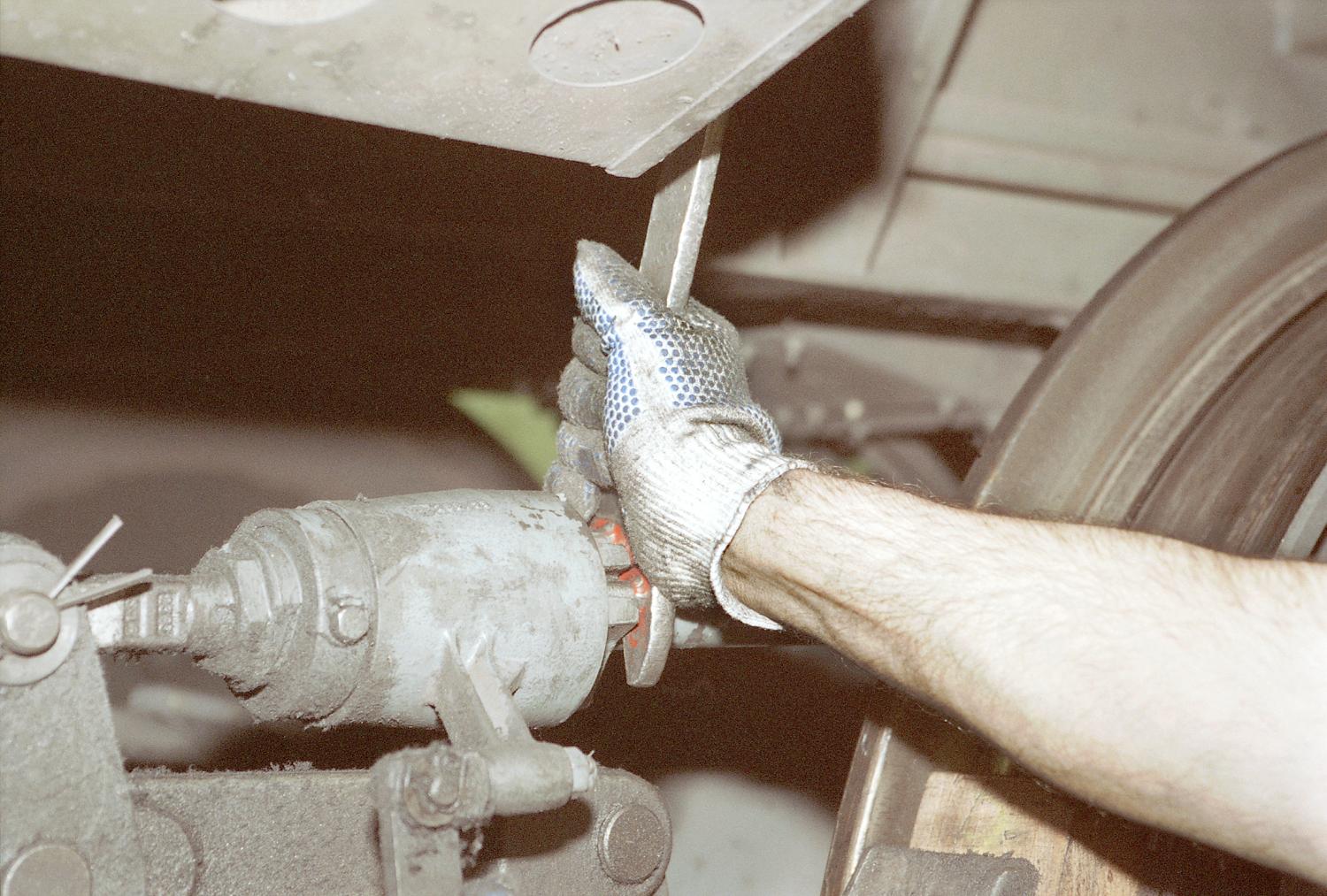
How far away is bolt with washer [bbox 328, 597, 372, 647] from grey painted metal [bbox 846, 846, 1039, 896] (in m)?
0.42

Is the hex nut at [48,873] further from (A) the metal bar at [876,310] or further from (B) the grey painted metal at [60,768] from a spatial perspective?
(A) the metal bar at [876,310]

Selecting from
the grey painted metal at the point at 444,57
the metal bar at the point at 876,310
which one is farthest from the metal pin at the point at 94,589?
the metal bar at the point at 876,310

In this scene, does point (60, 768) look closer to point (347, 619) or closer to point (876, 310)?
point (347, 619)

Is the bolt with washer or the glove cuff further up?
the glove cuff

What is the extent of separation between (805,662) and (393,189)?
1.08 meters

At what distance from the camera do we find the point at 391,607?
69cm

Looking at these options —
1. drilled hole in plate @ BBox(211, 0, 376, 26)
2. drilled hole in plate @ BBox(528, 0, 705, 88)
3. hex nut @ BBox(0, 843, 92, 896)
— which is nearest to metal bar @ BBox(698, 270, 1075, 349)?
drilled hole in plate @ BBox(528, 0, 705, 88)

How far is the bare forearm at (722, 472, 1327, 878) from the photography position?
26.5 inches

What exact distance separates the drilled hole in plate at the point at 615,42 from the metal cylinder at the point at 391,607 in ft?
0.95

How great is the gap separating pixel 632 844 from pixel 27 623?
42cm

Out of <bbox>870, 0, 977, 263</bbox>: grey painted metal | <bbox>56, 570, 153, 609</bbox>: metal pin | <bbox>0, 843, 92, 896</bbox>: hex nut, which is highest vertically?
<bbox>870, 0, 977, 263</bbox>: grey painted metal

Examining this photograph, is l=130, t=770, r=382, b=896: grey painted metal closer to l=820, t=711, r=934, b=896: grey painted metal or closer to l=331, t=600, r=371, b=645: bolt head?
l=331, t=600, r=371, b=645: bolt head

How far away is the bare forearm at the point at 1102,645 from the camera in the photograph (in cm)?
67

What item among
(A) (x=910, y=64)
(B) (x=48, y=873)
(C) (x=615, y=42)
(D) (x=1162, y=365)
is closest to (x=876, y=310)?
(A) (x=910, y=64)
